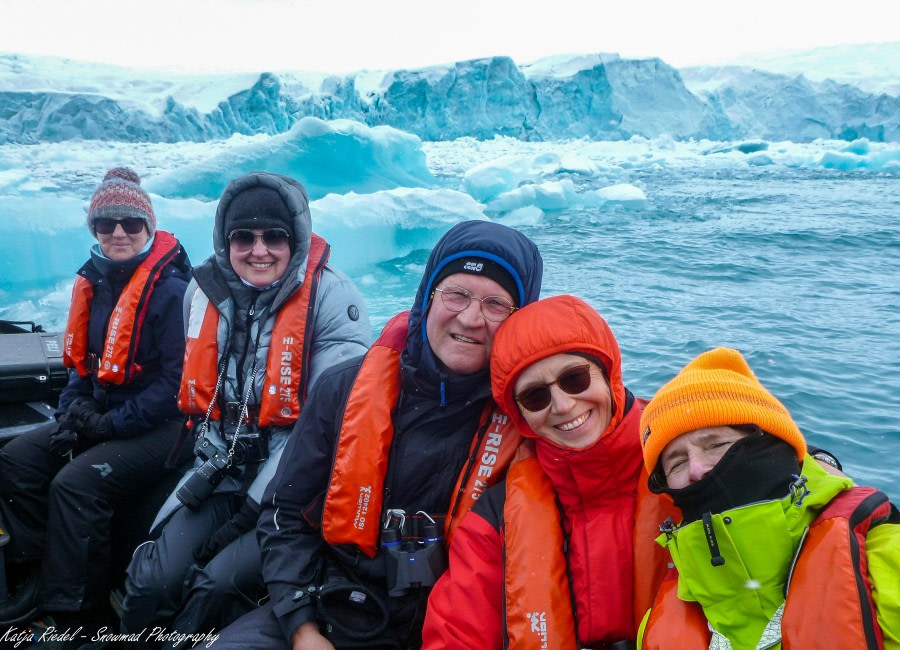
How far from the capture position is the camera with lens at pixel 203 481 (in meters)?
2.05

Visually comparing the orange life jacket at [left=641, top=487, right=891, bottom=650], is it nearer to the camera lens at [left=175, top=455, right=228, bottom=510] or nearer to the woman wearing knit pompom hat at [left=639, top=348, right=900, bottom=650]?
the woman wearing knit pompom hat at [left=639, top=348, right=900, bottom=650]

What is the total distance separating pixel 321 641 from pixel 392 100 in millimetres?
28913

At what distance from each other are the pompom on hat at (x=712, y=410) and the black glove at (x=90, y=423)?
206 centimetres

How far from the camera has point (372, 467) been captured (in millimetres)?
1570

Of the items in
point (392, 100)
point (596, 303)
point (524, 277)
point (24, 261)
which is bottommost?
point (596, 303)

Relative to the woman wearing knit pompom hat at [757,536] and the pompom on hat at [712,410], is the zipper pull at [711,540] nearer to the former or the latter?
the woman wearing knit pompom hat at [757,536]

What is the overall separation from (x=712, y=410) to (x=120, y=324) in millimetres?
2217

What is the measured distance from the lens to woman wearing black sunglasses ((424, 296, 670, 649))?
1.30 meters

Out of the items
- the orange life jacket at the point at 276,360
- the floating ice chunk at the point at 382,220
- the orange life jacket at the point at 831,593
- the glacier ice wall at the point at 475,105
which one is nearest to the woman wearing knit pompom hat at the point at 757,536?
the orange life jacket at the point at 831,593

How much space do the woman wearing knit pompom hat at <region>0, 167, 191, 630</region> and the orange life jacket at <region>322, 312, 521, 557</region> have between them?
3.94 ft

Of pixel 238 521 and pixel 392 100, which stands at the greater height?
pixel 392 100

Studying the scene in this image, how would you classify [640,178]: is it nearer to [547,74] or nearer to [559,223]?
[559,223]

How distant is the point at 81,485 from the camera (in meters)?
2.25

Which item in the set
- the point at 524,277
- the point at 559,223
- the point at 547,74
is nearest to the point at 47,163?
the point at 559,223
